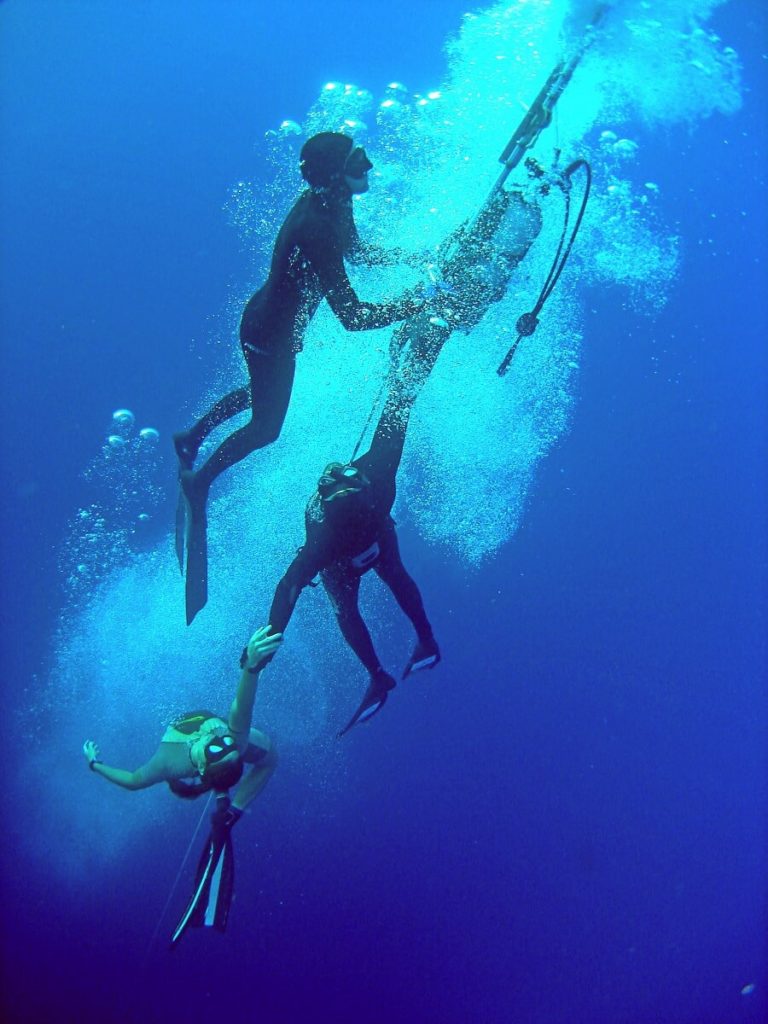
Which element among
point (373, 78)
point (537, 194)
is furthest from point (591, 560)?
point (373, 78)

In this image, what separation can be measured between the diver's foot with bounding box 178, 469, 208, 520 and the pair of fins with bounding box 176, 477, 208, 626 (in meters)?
0.01

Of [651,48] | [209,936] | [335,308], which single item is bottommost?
[209,936]

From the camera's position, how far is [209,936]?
17.0 feet

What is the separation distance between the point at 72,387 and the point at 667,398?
563cm

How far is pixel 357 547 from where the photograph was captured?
11.0 ft

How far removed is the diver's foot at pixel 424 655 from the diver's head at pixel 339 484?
1304mm

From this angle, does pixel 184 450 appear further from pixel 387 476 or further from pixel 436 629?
pixel 436 629

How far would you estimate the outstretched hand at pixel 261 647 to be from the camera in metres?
3.29

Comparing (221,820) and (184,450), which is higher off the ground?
(184,450)

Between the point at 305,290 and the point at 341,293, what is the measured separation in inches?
10.2

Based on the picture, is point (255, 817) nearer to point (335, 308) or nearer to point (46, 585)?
point (46, 585)

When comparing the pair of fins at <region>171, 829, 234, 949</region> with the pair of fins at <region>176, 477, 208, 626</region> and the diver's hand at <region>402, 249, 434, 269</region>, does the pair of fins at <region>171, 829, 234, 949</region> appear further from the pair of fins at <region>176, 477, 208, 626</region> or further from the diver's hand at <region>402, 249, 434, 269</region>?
the diver's hand at <region>402, 249, 434, 269</region>

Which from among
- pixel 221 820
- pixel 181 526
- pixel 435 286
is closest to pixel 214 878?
pixel 221 820

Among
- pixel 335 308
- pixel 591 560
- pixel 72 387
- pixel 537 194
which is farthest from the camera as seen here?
pixel 591 560
